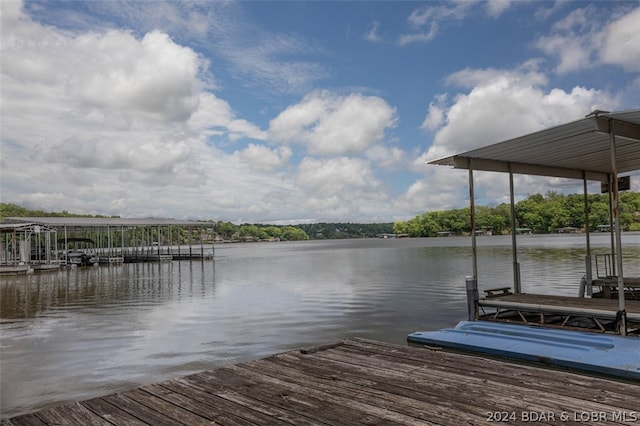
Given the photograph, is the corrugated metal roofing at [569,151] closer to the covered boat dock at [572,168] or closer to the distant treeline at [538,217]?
the covered boat dock at [572,168]

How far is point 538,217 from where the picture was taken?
12400 cm

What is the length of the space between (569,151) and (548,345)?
4.43 m

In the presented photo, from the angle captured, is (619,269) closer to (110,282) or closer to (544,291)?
(544,291)


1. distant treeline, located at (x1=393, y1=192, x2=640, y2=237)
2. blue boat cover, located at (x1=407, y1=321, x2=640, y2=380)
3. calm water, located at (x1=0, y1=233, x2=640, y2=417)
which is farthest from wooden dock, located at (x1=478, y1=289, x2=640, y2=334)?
distant treeline, located at (x1=393, y1=192, x2=640, y2=237)

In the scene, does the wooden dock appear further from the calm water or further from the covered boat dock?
the calm water

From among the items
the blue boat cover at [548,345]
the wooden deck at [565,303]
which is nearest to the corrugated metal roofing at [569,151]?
the wooden deck at [565,303]

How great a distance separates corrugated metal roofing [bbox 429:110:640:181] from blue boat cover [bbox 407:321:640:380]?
3334mm

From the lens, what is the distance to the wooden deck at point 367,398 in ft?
11.5

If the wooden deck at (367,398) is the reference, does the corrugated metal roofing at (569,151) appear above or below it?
above

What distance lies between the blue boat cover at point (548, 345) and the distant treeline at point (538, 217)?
5575 centimetres

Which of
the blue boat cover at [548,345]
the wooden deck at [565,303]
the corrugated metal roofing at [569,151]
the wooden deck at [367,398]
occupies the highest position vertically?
the corrugated metal roofing at [569,151]

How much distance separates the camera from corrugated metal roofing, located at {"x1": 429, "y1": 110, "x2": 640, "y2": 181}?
7535 millimetres

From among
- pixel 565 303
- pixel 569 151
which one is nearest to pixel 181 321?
pixel 565 303

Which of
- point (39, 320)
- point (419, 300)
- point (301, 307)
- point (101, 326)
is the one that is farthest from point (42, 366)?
point (419, 300)
